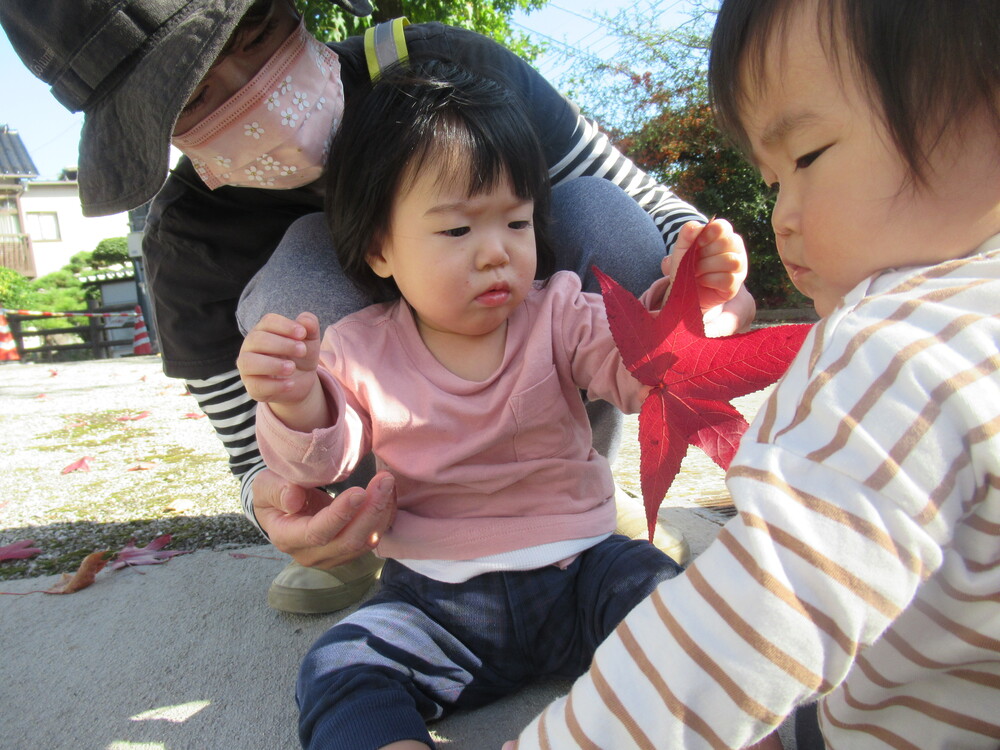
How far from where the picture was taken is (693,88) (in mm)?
8195

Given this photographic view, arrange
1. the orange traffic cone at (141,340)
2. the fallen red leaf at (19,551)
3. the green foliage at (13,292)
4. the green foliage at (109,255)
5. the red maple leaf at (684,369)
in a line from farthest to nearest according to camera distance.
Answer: the green foliage at (109,255) < the green foliage at (13,292) < the orange traffic cone at (141,340) < the fallen red leaf at (19,551) < the red maple leaf at (684,369)

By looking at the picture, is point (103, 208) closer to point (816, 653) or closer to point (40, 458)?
point (816, 653)

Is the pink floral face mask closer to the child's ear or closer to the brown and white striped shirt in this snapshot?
the child's ear

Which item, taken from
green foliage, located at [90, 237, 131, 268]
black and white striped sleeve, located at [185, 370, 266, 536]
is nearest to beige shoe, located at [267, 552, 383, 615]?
black and white striped sleeve, located at [185, 370, 266, 536]

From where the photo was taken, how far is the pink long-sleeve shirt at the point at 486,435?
1.08m

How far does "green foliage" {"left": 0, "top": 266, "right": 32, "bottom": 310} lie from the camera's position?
49.8ft

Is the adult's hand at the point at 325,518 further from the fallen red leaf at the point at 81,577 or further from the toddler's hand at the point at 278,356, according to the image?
the fallen red leaf at the point at 81,577

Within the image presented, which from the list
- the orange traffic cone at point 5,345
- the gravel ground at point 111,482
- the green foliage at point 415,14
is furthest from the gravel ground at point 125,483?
the orange traffic cone at point 5,345

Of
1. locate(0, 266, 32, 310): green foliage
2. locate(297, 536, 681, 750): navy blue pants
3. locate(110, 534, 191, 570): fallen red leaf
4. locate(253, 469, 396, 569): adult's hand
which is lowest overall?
locate(0, 266, 32, 310): green foliage

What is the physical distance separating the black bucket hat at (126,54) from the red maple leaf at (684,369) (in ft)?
2.18

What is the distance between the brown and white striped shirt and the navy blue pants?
0.45m

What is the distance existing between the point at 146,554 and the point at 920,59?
171 cm

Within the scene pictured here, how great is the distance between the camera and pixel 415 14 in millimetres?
5152

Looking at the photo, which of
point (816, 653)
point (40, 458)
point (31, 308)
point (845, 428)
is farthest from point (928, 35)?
point (31, 308)
